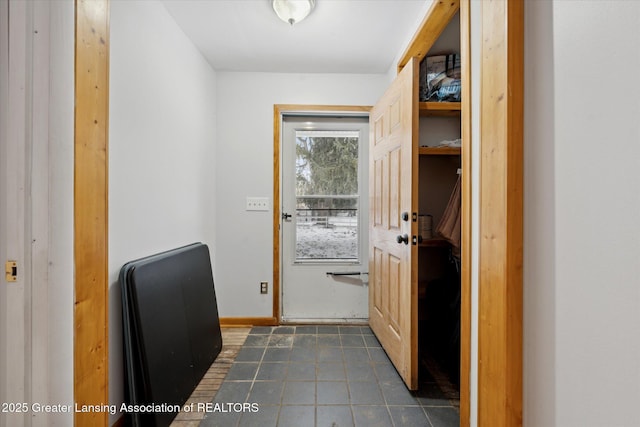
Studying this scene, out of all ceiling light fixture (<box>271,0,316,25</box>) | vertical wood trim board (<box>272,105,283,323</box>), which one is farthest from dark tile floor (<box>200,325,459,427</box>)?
ceiling light fixture (<box>271,0,316,25</box>)

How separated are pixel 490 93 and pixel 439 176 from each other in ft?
5.06

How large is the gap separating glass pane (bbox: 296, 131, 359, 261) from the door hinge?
1976 mm

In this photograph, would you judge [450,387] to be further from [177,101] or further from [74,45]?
[177,101]

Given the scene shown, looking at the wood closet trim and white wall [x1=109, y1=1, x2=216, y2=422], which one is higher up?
the wood closet trim

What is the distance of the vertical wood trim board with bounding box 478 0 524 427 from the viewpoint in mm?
833

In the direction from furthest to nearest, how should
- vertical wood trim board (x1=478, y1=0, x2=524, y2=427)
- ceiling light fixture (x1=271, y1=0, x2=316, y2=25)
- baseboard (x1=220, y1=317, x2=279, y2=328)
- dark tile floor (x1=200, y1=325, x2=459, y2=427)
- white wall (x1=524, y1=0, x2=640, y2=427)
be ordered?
1. baseboard (x1=220, y1=317, x2=279, y2=328)
2. ceiling light fixture (x1=271, y1=0, x2=316, y2=25)
3. dark tile floor (x1=200, y1=325, x2=459, y2=427)
4. vertical wood trim board (x1=478, y1=0, x2=524, y2=427)
5. white wall (x1=524, y1=0, x2=640, y2=427)

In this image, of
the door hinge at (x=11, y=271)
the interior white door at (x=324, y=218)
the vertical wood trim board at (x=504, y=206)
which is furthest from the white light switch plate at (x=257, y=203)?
the vertical wood trim board at (x=504, y=206)

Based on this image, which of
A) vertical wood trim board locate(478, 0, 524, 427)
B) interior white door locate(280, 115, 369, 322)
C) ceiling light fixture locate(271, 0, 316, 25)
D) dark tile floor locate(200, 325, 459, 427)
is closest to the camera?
vertical wood trim board locate(478, 0, 524, 427)

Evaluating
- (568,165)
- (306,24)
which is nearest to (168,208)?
(306,24)

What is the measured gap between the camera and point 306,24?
6.06ft

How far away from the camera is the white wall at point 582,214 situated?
0.57 meters

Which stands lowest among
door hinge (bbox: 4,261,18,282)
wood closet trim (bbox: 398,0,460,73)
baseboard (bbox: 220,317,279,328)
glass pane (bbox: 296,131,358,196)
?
baseboard (bbox: 220,317,279,328)

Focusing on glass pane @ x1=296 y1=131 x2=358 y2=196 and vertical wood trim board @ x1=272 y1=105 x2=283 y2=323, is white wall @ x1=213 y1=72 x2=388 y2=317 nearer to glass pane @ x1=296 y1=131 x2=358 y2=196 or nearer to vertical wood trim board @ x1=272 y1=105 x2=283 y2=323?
vertical wood trim board @ x1=272 y1=105 x2=283 y2=323

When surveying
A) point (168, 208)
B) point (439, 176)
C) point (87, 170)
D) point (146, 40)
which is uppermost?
point (146, 40)
